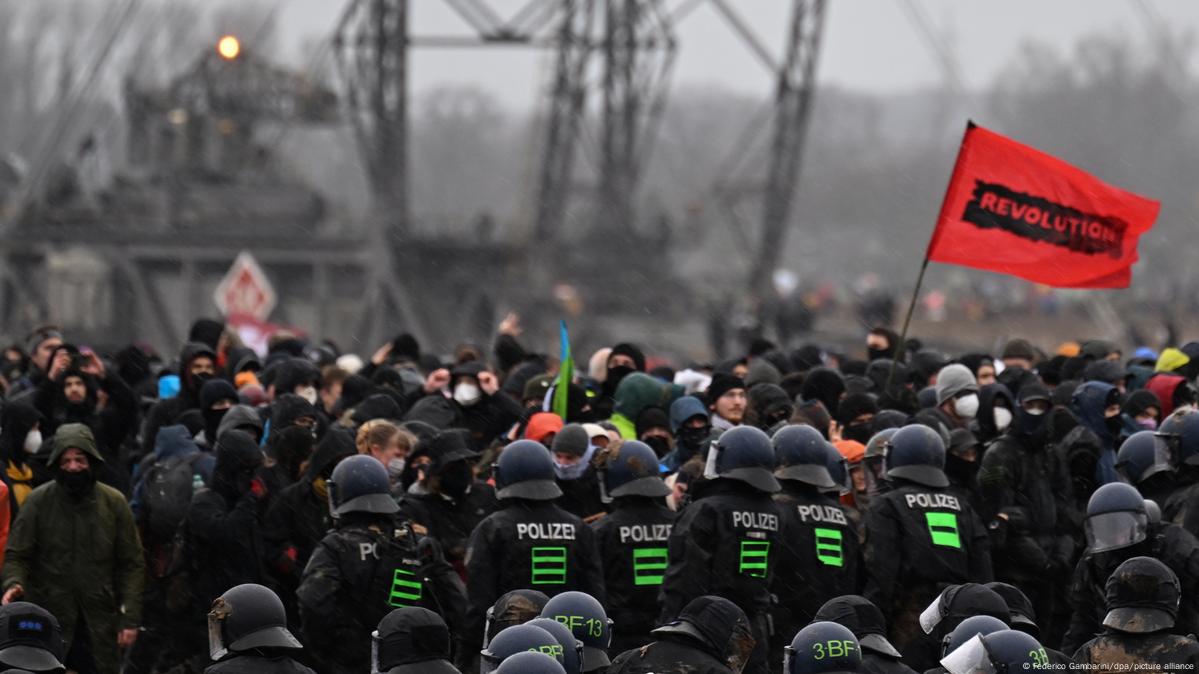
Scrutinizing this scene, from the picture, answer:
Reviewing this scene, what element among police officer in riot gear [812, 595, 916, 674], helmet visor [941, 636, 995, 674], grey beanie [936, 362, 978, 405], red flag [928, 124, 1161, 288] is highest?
red flag [928, 124, 1161, 288]

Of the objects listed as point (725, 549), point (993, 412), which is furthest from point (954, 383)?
point (725, 549)

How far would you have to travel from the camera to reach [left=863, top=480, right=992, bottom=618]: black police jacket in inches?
367

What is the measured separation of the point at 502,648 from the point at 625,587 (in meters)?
2.57

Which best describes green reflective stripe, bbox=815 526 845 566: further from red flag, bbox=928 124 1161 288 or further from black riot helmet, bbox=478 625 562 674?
red flag, bbox=928 124 1161 288

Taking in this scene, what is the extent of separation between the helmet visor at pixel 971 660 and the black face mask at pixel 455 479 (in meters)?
3.33

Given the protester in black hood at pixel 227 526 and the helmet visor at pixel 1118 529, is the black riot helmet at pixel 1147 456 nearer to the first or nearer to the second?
the helmet visor at pixel 1118 529

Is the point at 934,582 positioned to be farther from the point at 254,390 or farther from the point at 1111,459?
the point at 254,390

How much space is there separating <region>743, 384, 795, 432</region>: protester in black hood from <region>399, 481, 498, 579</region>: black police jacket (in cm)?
233

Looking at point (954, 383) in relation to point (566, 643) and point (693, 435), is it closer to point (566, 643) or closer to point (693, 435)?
point (693, 435)

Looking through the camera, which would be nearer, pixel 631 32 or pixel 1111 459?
pixel 1111 459

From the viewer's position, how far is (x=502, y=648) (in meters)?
6.85

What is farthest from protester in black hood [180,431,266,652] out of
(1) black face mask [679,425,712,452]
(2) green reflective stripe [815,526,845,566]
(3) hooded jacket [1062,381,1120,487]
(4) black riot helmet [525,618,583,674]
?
(3) hooded jacket [1062,381,1120,487]

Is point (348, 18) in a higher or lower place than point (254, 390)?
higher

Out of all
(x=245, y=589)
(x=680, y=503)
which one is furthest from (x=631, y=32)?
(x=245, y=589)
